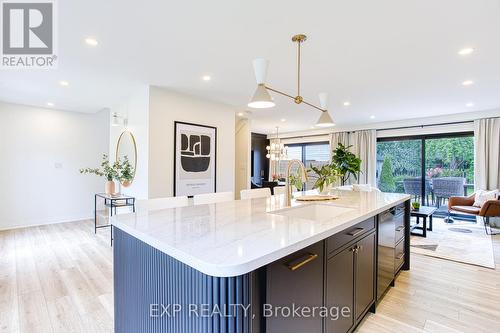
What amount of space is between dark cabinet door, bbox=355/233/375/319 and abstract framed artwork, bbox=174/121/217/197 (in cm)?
316

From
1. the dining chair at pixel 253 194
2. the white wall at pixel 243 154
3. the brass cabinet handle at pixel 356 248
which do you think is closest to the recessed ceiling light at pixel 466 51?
the brass cabinet handle at pixel 356 248

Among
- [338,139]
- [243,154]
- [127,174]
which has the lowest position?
[127,174]

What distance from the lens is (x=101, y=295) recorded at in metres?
2.44

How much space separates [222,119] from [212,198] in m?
2.66

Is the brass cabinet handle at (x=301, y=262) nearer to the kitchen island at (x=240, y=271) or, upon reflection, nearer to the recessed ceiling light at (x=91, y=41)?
the kitchen island at (x=240, y=271)

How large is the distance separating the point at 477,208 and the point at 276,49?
535 centimetres

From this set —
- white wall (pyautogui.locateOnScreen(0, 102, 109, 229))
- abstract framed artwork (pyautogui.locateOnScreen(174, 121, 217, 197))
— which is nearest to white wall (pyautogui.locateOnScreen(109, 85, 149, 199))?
abstract framed artwork (pyautogui.locateOnScreen(174, 121, 217, 197))

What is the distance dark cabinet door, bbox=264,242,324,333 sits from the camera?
1.09 meters

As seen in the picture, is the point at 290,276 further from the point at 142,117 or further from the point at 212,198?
the point at 142,117

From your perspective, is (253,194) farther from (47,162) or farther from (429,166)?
(429,166)

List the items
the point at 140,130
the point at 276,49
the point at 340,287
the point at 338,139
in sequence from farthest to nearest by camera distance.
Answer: the point at 338,139 < the point at 140,130 < the point at 276,49 < the point at 340,287

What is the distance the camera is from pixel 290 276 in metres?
1.17

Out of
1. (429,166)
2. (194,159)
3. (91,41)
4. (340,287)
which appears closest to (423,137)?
(429,166)

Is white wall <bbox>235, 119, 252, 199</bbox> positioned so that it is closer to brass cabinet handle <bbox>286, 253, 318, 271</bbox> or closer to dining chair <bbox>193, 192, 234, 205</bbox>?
dining chair <bbox>193, 192, 234, 205</bbox>
